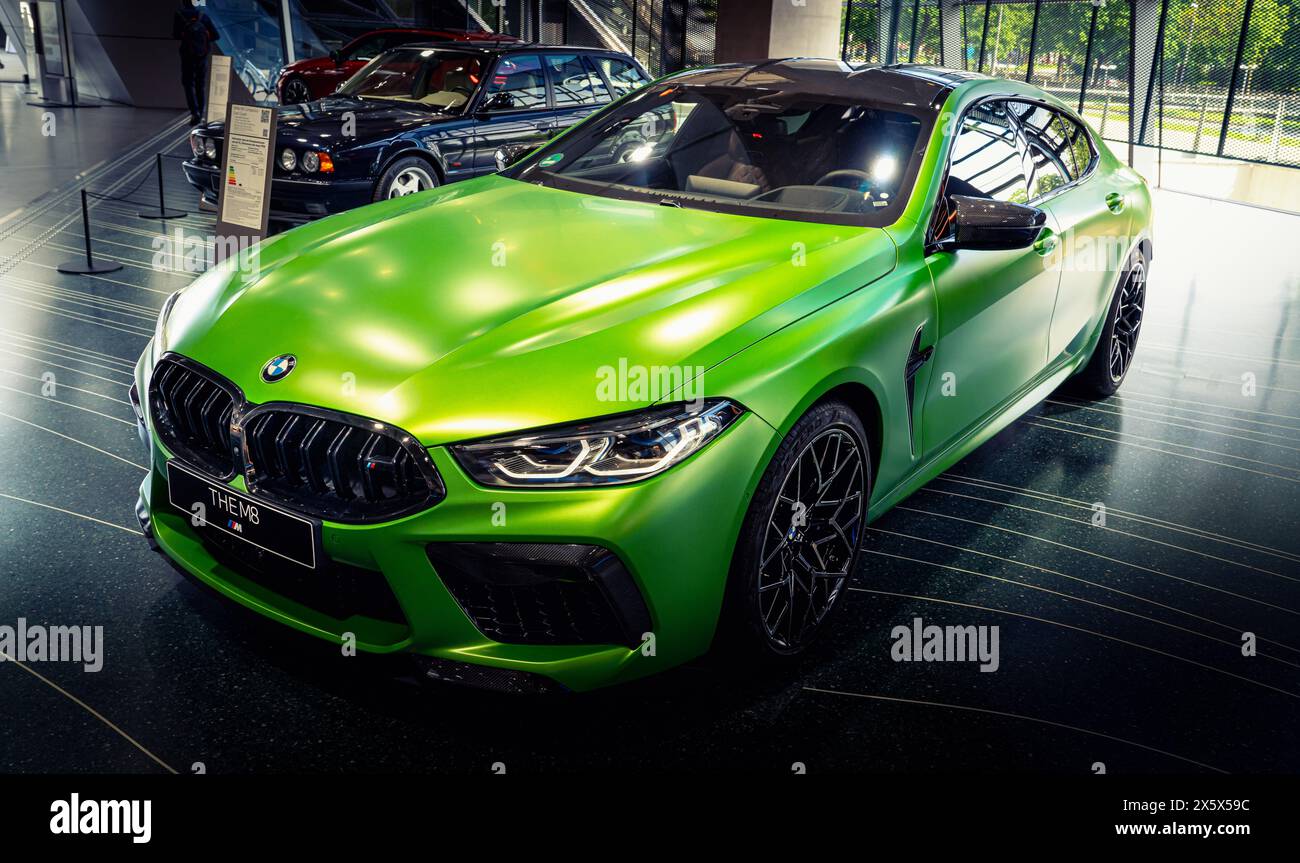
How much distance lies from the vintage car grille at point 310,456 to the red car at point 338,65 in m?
10.4

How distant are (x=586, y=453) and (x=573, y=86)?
300 inches

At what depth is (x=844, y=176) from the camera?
334 cm

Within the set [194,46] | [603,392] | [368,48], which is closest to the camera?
[603,392]

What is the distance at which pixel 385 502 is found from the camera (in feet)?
6.98

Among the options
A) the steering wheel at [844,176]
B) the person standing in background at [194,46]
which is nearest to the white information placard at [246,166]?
the steering wheel at [844,176]

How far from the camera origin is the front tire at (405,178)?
7688 mm

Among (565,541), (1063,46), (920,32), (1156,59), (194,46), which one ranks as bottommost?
(565,541)

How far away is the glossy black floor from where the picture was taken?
95.7 inches

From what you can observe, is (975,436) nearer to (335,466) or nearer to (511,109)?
(335,466)

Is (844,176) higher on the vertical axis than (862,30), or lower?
lower

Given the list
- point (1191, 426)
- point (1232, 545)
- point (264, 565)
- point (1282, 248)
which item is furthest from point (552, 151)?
→ point (1282, 248)

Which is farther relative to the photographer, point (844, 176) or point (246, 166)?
point (246, 166)

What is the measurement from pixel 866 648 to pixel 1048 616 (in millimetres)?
617

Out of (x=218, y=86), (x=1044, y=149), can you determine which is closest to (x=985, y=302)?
(x=1044, y=149)
